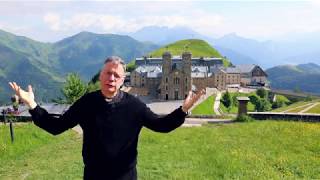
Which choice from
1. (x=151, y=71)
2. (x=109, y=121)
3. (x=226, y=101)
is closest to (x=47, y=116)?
(x=109, y=121)

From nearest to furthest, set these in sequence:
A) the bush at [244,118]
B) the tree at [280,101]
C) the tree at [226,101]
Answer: the bush at [244,118], the tree at [226,101], the tree at [280,101]

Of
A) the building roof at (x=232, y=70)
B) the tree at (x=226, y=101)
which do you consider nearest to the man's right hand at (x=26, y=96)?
the tree at (x=226, y=101)

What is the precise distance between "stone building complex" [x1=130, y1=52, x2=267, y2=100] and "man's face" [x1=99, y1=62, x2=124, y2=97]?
8946 centimetres

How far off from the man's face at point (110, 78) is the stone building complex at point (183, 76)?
89.5 meters

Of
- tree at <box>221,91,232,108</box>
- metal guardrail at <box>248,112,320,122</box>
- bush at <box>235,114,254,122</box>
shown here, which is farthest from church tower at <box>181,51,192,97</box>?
bush at <box>235,114,254,122</box>

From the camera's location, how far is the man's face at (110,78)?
6.26m

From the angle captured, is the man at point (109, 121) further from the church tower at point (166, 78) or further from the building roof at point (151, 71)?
the building roof at point (151, 71)

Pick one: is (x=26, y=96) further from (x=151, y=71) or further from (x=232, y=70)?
(x=232, y=70)

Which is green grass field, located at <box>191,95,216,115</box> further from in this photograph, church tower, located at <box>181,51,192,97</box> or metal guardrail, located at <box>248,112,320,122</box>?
metal guardrail, located at <box>248,112,320,122</box>

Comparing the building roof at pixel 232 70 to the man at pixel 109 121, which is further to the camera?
the building roof at pixel 232 70

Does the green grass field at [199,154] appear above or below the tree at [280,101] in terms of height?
above

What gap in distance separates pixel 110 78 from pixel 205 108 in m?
73.4

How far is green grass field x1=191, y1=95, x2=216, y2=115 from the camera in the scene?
71900 millimetres

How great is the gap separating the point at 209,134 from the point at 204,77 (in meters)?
94.5
